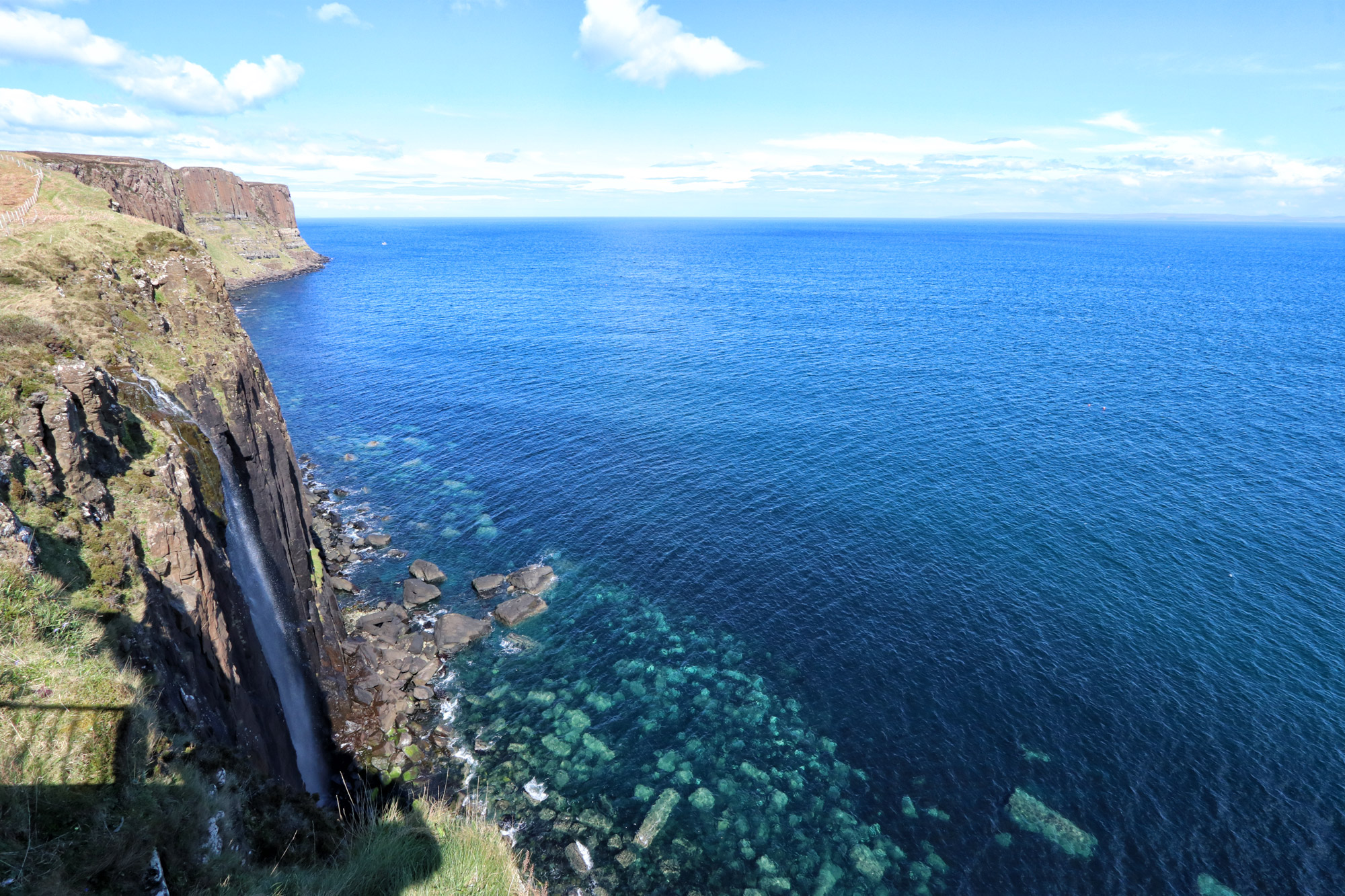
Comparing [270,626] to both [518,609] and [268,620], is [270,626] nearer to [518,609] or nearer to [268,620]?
[268,620]

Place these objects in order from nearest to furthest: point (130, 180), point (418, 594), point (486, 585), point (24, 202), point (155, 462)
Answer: point (155, 462), point (24, 202), point (418, 594), point (486, 585), point (130, 180)

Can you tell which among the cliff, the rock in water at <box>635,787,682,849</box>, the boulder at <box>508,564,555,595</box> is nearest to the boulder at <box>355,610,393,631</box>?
the boulder at <box>508,564,555,595</box>

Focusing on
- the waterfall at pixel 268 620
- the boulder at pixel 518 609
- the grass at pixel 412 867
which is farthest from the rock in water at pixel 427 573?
the grass at pixel 412 867

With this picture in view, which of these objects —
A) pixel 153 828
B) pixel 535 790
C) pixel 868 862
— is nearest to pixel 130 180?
pixel 535 790

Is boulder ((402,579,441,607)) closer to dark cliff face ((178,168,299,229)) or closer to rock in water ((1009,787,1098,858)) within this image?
rock in water ((1009,787,1098,858))

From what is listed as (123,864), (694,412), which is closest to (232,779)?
(123,864)

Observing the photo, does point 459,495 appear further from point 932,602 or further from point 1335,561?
point 1335,561
